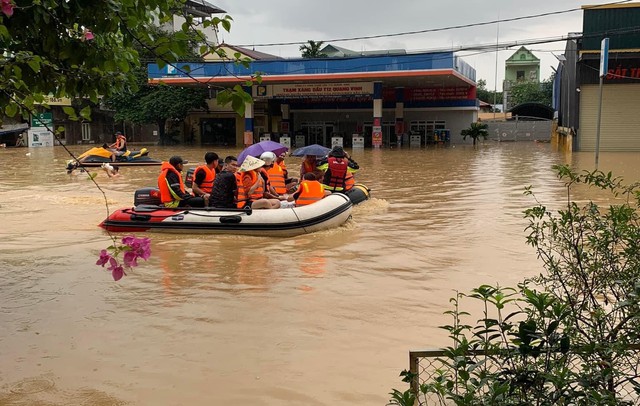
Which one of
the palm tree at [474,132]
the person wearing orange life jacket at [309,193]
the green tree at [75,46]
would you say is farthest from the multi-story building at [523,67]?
the green tree at [75,46]

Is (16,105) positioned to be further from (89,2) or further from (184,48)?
(184,48)

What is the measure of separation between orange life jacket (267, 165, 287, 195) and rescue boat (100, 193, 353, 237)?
4.45ft

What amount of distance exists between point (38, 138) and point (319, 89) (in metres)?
17.5

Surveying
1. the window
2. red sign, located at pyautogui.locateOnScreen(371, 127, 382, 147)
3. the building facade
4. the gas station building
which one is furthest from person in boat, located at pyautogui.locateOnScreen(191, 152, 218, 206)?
the window

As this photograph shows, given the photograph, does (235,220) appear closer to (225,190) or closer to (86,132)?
(225,190)

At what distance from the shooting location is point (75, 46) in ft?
12.0

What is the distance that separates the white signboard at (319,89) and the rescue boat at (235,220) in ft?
84.2

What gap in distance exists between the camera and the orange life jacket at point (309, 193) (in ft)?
32.5

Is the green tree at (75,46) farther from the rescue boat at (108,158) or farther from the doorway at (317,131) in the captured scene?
the doorway at (317,131)

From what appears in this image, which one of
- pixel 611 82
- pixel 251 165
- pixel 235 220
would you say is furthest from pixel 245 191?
pixel 611 82

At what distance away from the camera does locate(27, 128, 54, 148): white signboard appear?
37.3 m

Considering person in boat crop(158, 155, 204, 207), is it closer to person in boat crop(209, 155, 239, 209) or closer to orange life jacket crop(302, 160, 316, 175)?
person in boat crop(209, 155, 239, 209)

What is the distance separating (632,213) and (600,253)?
9.4 inches

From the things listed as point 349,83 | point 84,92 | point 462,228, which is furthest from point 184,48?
point 349,83
